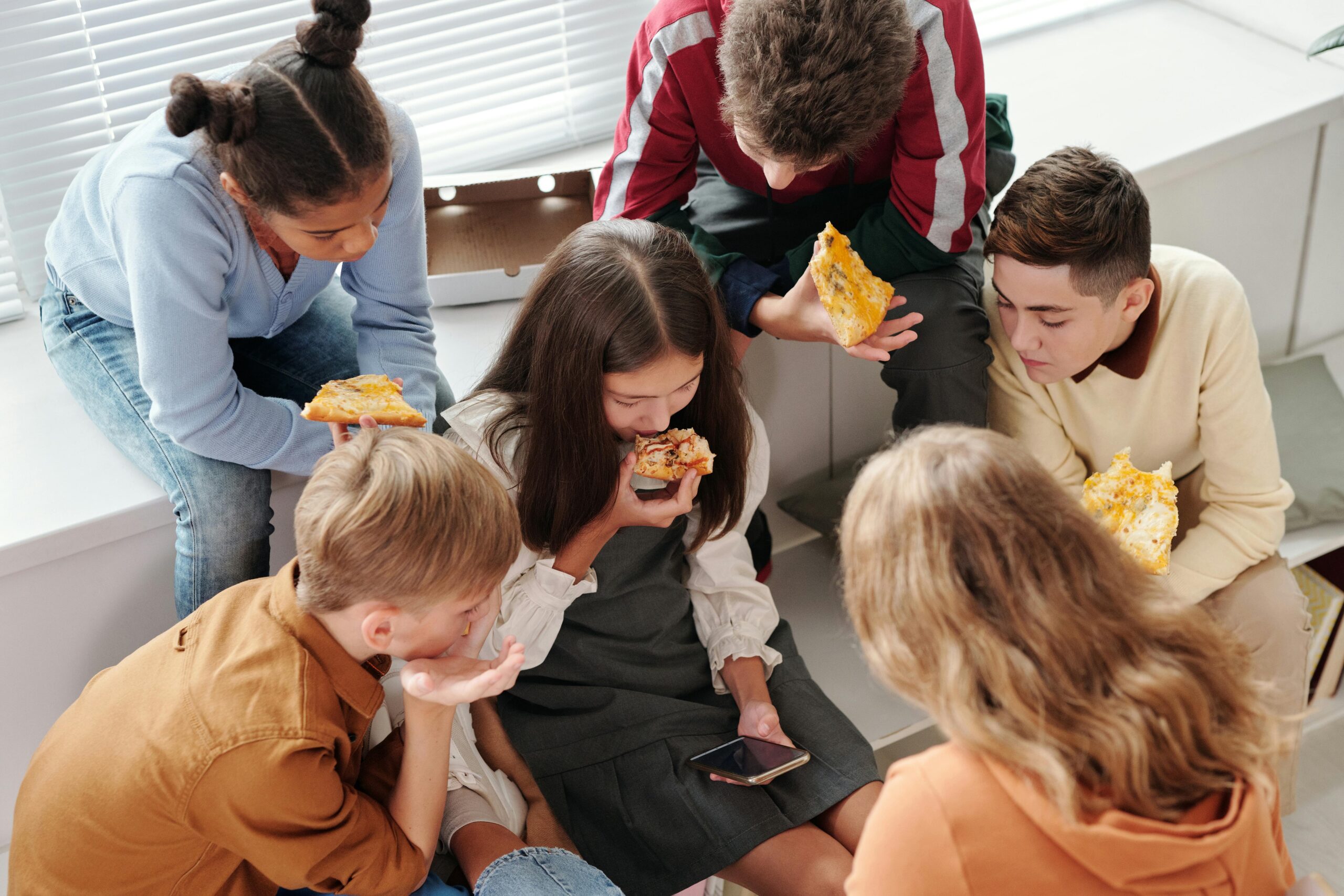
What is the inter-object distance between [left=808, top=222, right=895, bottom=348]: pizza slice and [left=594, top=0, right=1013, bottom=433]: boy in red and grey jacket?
0.04m

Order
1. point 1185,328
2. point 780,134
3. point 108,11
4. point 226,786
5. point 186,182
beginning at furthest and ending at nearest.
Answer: point 108,11
point 1185,328
point 186,182
point 780,134
point 226,786

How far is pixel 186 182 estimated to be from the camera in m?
1.73

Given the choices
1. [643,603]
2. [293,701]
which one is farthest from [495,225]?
[293,701]

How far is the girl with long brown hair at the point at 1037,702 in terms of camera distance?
3.56 feet

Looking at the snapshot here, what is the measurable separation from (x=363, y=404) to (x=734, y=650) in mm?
725

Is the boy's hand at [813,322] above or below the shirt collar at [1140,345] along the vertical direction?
above

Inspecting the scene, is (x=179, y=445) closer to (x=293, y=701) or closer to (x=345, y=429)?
(x=345, y=429)

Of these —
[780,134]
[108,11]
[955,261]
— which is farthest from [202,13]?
[955,261]

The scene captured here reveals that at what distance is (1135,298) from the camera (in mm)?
1956

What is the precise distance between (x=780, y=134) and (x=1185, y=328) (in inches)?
34.4

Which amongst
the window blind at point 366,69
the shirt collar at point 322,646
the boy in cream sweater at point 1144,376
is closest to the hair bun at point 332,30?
the shirt collar at point 322,646

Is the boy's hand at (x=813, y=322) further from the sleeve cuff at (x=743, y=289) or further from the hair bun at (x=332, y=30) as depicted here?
the hair bun at (x=332, y=30)

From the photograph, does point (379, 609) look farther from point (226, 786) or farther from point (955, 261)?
point (955, 261)

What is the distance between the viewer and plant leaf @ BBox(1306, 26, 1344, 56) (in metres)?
2.48
